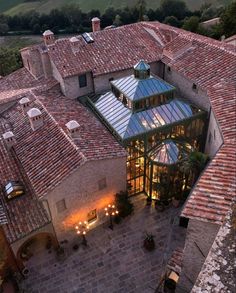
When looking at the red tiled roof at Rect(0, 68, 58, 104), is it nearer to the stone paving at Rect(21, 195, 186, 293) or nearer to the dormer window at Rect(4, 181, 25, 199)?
the dormer window at Rect(4, 181, 25, 199)

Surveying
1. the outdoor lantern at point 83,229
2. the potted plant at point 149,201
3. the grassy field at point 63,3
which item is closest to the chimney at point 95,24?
the potted plant at point 149,201

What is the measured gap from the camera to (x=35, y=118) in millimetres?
27828

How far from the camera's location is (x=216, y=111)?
76.7 feet

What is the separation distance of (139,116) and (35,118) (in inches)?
342

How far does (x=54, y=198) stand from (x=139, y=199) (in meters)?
8.81

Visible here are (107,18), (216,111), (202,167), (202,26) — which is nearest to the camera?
(216,111)

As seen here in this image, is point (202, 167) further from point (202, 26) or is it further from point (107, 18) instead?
point (107, 18)

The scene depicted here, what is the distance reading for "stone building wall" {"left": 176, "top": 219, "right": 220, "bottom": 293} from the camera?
640 inches

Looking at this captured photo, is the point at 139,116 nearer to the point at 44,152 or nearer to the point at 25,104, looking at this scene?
the point at 44,152

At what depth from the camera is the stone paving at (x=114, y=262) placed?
23594 millimetres

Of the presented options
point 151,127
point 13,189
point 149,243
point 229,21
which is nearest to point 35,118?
point 13,189

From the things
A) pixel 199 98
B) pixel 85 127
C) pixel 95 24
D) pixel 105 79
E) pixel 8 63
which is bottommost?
pixel 8 63

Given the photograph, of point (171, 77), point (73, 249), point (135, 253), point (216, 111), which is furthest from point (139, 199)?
point (171, 77)

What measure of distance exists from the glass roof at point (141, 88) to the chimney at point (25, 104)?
27.0ft
